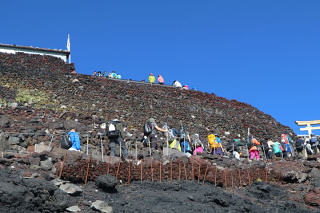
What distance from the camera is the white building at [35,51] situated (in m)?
39.8

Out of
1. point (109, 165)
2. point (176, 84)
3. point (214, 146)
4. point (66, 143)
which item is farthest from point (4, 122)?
point (176, 84)

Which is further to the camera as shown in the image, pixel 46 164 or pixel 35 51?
pixel 35 51

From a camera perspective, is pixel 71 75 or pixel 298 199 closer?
pixel 298 199

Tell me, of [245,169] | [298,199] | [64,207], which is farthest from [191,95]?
[64,207]

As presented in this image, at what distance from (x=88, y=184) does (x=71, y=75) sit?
23.2 m

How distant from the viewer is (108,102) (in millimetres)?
34281

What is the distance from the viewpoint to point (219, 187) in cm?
1791

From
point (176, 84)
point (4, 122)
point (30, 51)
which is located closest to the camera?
point (4, 122)

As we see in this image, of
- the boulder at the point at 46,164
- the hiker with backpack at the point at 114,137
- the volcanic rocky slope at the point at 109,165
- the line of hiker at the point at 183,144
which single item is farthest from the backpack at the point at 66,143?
the boulder at the point at 46,164

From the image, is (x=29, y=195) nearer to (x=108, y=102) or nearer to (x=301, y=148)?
(x=301, y=148)

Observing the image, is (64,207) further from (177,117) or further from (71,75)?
(71,75)

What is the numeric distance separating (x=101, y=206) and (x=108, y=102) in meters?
21.9

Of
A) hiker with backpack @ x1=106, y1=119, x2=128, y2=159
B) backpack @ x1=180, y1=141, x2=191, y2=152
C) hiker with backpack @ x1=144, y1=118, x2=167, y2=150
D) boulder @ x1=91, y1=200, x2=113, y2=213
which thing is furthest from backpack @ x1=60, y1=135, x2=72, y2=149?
backpack @ x1=180, y1=141, x2=191, y2=152

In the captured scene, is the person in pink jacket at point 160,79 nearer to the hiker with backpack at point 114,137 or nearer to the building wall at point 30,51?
the building wall at point 30,51
